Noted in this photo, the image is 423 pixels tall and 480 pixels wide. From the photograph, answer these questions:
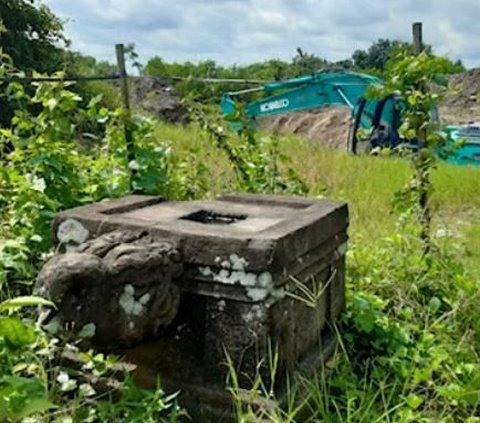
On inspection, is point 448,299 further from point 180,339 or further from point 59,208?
point 59,208

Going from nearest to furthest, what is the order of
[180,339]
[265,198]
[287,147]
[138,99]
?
[180,339]
[265,198]
[287,147]
[138,99]

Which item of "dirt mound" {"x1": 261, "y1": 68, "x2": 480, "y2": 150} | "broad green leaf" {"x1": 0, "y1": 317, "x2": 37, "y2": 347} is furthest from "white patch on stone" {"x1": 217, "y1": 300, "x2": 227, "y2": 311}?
"dirt mound" {"x1": 261, "y1": 68, "x2": 480, "y2": 150}

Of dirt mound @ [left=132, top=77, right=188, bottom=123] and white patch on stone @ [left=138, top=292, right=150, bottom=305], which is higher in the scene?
dirt mound @ [left=132, top=77, right=188, bottom=123]

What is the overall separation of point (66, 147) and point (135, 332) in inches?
68.3

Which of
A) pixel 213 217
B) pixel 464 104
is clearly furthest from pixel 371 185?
pixel 464 104

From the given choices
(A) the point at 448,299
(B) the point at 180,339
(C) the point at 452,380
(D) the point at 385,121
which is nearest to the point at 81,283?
(B) the point at 180,339

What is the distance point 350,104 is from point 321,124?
174 inches

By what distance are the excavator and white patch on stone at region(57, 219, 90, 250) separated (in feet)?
23.3

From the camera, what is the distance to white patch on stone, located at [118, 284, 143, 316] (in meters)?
2.47

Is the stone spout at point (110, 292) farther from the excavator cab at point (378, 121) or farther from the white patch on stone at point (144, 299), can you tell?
the excavator cab at point (378, 121)

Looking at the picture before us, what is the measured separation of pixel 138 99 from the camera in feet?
48.4

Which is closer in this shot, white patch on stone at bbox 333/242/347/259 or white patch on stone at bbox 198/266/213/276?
white patch on stone at bbox 198/266/213/276

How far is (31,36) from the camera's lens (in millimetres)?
9969

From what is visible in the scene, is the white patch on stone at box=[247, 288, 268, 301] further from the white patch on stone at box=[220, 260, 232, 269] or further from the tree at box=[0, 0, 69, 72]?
the tree at box=[0, 0, 69, 72]
